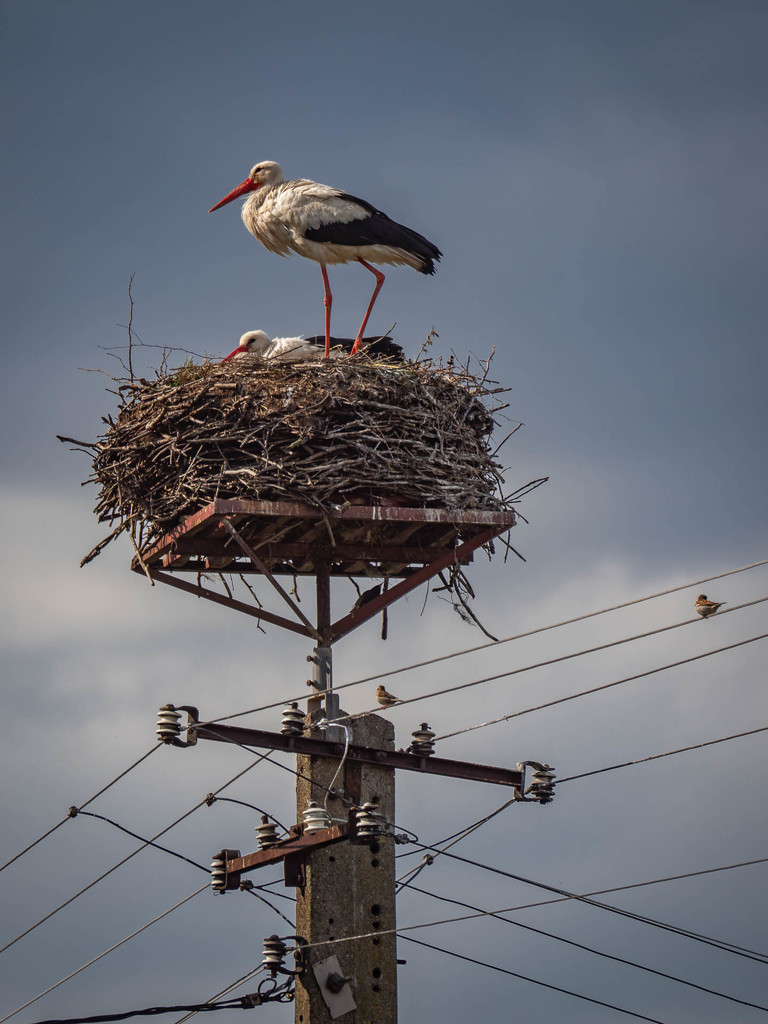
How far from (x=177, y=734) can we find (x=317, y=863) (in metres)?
1.13

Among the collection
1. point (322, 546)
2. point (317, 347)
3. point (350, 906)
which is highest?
point (317, 347)

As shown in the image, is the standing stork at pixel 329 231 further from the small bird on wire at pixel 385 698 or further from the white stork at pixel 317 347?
the small bird on wire at pixel 385 698

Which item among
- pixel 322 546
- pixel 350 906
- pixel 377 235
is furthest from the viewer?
pixel 377 235

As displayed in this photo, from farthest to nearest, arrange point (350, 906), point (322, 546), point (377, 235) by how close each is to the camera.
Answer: point (377, 235) → point (322, 546) → point (350, 906)

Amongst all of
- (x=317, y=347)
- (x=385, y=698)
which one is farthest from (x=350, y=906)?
(x=317, y=347)

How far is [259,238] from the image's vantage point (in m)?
13.8

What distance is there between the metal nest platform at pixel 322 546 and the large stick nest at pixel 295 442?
0.49 ft

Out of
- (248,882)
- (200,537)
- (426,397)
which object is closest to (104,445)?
(200,537)

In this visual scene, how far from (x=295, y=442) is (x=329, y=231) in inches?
115

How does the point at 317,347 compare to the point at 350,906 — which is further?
the point at 317,347

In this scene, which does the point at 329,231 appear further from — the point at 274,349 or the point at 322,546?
the point at 322,546

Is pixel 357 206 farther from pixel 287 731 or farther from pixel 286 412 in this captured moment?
pixel 287 731

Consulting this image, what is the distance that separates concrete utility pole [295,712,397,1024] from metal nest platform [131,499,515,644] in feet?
3.75

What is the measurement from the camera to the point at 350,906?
33.1 feet
